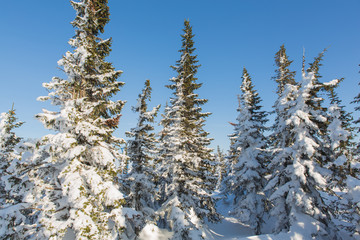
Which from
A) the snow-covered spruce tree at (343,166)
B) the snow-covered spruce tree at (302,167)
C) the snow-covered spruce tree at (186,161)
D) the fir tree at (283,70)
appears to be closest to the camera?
the snow-covered spruce tree at (343,166)

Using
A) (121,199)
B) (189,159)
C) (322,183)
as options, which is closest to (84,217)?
(121,199)

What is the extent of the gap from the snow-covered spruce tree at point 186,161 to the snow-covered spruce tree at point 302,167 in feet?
18.4

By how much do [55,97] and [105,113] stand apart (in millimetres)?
3099

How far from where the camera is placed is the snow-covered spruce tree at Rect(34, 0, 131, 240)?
292 inches

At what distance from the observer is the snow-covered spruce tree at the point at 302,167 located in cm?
1245

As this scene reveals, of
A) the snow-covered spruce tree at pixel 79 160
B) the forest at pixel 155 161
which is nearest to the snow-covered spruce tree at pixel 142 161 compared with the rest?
the forest at pixel 155 161

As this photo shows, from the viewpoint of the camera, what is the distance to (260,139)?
2014 centimetres

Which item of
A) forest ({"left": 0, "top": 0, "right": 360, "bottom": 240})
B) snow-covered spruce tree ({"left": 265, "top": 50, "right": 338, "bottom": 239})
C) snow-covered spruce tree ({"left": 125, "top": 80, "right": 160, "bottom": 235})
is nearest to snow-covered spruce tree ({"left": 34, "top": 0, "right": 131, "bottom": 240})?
forest ({"left": 0, "top": 0, "right": 360, "bottom": 240})

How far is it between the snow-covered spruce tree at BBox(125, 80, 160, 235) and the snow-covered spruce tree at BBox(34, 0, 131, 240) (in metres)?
5.84

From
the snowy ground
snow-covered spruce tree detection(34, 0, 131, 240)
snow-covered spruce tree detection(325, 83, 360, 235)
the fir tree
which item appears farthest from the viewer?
the fir tree

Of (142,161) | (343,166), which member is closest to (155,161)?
(142,161)

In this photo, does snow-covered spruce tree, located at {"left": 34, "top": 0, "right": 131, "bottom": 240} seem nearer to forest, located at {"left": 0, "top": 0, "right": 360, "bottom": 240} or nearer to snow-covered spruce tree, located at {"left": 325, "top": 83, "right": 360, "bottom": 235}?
forest, located at {"left": 0, "top": 0, "right": 360, "bottom": 240}

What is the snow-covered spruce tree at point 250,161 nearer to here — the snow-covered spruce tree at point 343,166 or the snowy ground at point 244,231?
the snowy ground at point 244,231

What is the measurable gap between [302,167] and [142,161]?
495 inches
